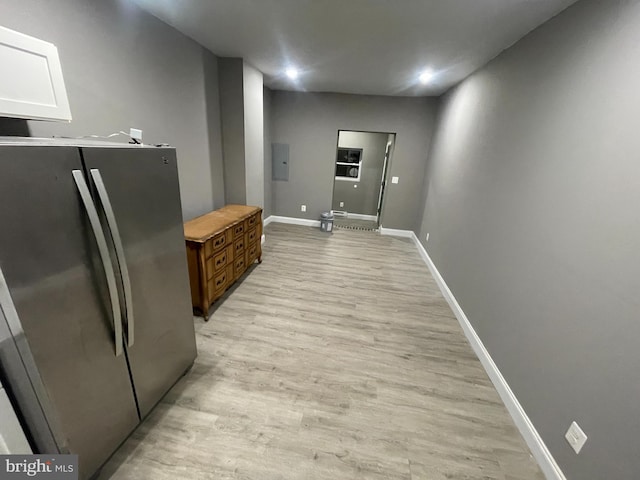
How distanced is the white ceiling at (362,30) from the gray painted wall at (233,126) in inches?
7.0

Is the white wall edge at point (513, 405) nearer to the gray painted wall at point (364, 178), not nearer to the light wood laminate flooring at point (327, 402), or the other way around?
the light wood laminate flooring at point (327, 402)

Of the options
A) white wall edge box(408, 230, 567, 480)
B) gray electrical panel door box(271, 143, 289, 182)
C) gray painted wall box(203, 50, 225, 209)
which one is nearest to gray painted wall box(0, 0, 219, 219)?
gray painted wall box(203, 50, 225, 209)

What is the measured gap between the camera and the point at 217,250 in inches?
101

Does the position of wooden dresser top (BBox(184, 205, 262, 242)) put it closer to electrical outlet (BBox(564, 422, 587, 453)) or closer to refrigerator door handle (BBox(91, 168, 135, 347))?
refrigerator door handle (BBox(91, 168, 135, 347))

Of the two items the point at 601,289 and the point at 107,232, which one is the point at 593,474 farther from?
the point at 107,232

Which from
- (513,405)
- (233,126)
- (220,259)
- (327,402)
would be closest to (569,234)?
(513,405)

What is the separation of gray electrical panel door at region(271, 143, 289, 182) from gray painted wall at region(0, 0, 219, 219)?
2.30 metres

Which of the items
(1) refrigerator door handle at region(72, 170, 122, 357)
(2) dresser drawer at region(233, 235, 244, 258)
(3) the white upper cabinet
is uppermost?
(3) the white upper cabinet

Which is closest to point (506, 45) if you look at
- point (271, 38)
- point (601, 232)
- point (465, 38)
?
point (465, 38)

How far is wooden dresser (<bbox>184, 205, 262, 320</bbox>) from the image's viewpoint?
2.36 m

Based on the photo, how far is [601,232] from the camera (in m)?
1.29

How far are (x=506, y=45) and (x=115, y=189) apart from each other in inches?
128

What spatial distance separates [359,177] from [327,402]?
19.6ft

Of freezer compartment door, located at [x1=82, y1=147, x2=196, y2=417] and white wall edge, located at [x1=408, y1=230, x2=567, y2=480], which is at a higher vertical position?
freezer compartment door, located at [x1=82, y1=147, x2=196, y2=417]
